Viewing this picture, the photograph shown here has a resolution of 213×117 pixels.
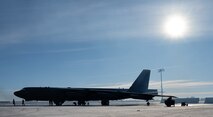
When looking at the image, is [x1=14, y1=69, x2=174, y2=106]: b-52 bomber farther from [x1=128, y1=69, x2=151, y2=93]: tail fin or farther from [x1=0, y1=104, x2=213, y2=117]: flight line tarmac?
[x1=0, y1=104, x2=213, y2=117]: flight line tarmac

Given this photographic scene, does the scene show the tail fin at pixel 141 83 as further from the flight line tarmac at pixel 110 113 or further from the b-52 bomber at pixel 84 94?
the flight line tarmac at pixel 110 113

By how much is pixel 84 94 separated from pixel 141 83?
19351mm

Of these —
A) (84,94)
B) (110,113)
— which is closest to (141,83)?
(84,94)

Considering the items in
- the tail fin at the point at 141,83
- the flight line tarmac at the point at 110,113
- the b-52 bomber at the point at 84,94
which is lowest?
the flight line tarmac at the point at 110,113

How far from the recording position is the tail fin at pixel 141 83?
342 feet

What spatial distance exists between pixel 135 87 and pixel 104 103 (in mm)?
11678

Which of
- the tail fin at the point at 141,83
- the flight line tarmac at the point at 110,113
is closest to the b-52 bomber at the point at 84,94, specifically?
the tail fin at the point at 141,83

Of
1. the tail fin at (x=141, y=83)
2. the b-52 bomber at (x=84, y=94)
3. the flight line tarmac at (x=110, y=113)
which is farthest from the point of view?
the tail fin at (x=141, y=83)

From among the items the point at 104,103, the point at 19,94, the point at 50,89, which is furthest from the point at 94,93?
the point at 19,94

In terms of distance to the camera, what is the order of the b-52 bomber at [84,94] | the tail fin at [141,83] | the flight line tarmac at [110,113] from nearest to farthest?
the flight line tarmac at [110,113], the b-52 bomber at [84,94], the tail fin at [141,83]

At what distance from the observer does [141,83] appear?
106 m

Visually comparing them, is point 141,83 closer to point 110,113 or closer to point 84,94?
point 84,94

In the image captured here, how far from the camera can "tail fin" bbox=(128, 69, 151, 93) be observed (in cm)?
10425

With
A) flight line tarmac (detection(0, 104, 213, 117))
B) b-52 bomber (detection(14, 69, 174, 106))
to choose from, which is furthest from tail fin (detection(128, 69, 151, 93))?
flight line tarmac (detection(0, 104, 213, 117))
